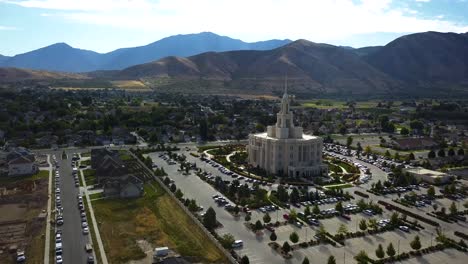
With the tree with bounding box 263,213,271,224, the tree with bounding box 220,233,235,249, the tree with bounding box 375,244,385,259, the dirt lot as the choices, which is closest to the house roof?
the dirt lot

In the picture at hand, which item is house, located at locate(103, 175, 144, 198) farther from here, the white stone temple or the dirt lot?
the white stone temple

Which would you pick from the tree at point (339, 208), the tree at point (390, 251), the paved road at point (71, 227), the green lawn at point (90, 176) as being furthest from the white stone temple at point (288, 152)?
the tree at point (390, 251)

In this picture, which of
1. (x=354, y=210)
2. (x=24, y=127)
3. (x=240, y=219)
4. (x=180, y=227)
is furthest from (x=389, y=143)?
(x=24, y=127)

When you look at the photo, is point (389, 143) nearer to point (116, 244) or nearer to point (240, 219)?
point (240, 219)

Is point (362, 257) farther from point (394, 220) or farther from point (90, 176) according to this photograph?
point (90, 176)

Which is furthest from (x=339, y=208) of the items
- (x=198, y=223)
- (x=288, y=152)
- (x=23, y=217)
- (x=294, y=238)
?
(x=23, y=217)

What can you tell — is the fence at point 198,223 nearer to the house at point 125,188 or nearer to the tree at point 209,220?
the tree at point 209,220
